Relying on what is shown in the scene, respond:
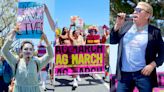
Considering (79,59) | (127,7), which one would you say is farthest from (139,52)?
(127,7)

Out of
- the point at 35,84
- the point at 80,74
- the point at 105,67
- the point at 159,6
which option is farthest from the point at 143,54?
the point at 159,6

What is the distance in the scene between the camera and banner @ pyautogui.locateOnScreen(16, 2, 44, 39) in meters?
6.55

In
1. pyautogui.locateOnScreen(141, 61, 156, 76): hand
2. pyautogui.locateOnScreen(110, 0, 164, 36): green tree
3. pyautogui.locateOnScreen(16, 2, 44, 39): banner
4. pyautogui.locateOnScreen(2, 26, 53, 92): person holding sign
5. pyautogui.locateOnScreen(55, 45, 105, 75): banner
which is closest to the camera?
pyautogui.locateOnScreen(141, 61, 156, 76): hand

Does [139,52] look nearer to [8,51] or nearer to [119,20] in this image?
[119,20]

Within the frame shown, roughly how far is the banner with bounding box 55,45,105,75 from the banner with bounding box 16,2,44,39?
0.51 m

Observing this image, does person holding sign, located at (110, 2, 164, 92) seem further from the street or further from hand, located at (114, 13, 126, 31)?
the street

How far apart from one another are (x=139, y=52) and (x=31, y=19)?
2372 millimetres

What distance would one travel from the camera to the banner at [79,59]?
20.6 feet

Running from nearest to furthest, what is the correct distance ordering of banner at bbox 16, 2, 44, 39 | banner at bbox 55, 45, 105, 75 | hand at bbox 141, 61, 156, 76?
hand at bbox 141, 61, 156, 76 < banner at bbox 55, 45, 105, 75 < banner at bbox 16, 2, 44, 39

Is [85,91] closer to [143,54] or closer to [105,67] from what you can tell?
[105,67]

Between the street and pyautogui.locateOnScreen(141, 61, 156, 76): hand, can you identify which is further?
the street

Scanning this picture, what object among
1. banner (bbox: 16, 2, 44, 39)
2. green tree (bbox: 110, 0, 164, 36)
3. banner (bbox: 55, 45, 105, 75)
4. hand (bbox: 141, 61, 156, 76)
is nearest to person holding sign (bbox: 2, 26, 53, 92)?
hand (bbox: 141, 61, 156, 76)

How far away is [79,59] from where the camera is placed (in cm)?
631

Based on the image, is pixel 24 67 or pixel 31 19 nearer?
pixel 24 67
